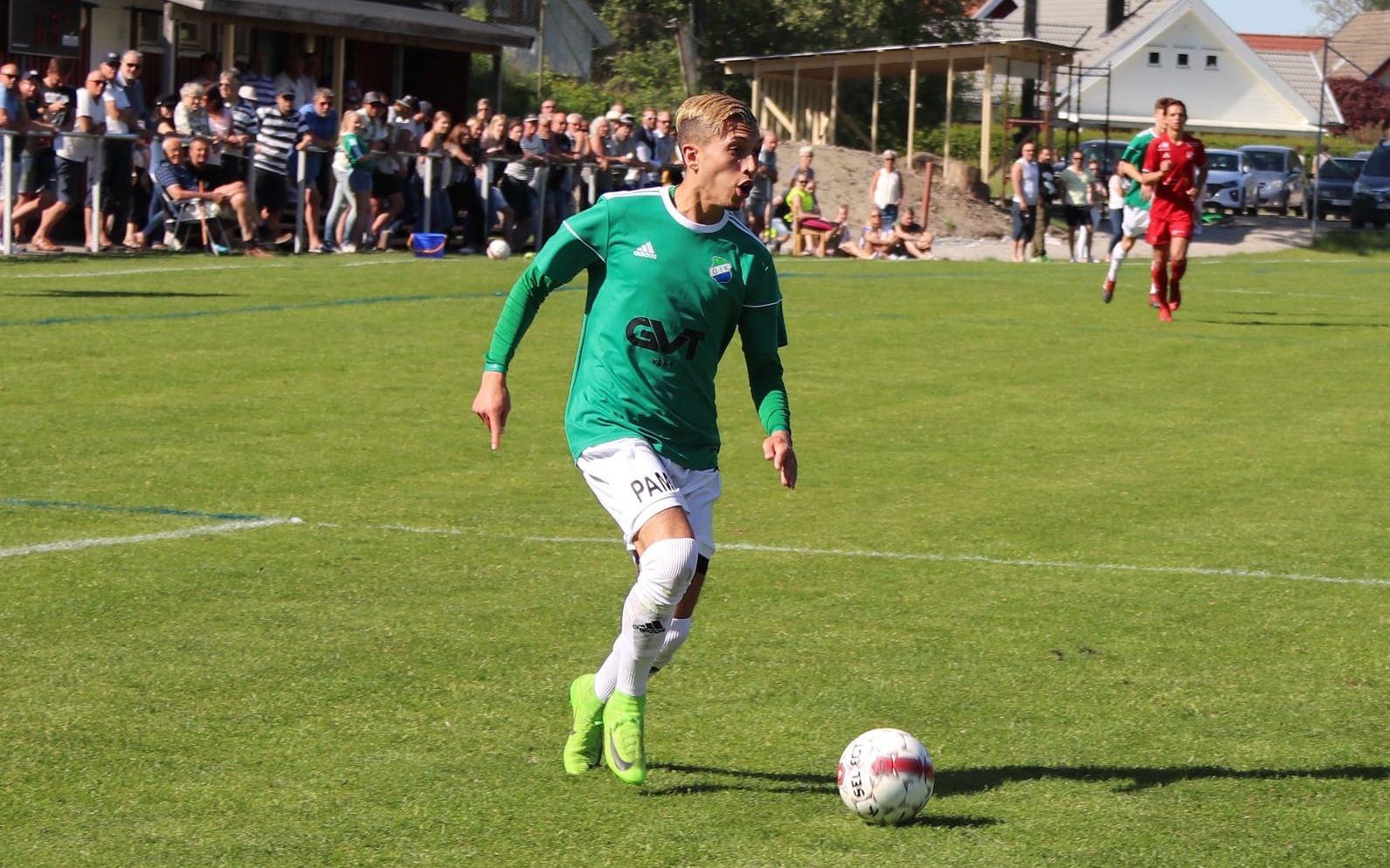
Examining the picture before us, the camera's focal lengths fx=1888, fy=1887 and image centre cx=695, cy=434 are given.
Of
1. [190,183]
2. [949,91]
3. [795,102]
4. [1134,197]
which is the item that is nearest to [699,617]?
[1134,197]

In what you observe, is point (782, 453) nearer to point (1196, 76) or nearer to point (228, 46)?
point (228, 46)

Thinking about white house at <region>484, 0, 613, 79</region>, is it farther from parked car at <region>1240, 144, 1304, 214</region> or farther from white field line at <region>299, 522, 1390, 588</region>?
white field line at <region>299, 522, 1390, 588</region>

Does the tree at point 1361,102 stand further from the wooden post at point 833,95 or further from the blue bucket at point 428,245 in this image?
the blue bucket at point 428,245

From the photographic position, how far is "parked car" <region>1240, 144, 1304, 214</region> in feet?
183

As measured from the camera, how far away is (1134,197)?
67.5ft

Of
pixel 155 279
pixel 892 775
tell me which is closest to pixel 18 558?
pixel 892 775

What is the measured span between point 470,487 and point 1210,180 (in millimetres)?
47626

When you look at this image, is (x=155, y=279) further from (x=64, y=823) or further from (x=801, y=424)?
(x=64, y=823)

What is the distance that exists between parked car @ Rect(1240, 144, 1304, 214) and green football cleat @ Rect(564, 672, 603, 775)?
174ft

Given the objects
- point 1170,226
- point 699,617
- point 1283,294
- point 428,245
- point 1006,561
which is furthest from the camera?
point 428,245

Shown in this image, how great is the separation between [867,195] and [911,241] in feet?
39.4

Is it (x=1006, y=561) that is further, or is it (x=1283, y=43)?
(x=1283, y=43)

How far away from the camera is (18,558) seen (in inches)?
317

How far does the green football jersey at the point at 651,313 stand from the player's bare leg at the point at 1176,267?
14195mm
